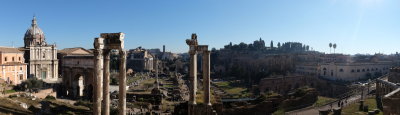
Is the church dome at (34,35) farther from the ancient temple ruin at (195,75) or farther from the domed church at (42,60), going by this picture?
the ancient temple ruin at (195,75)

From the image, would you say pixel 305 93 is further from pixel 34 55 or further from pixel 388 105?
pixel 34 55

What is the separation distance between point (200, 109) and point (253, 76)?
50361mm

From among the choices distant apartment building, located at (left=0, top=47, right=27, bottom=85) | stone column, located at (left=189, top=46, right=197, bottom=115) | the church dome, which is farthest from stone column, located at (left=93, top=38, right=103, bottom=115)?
the church dome

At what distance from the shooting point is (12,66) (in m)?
38.1

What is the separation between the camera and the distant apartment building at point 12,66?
122 ft

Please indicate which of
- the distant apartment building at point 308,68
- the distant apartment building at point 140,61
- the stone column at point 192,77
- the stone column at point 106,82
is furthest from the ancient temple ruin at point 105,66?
the distant apartment building at point 140,61

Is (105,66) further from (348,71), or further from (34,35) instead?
(348,71)

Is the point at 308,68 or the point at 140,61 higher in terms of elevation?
the point at 140,61

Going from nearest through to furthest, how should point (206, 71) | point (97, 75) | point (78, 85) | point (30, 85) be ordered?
point (97, 75) → point (206, 71) → point (30, 85) → point (78, 85)

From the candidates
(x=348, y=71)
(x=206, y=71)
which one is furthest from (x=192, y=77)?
(x=348, y=71)

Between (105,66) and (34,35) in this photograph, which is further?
(34,35)

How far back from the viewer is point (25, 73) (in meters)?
40.7

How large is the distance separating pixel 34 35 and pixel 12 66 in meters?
10.4

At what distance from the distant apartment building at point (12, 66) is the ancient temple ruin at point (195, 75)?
29.7 meters
